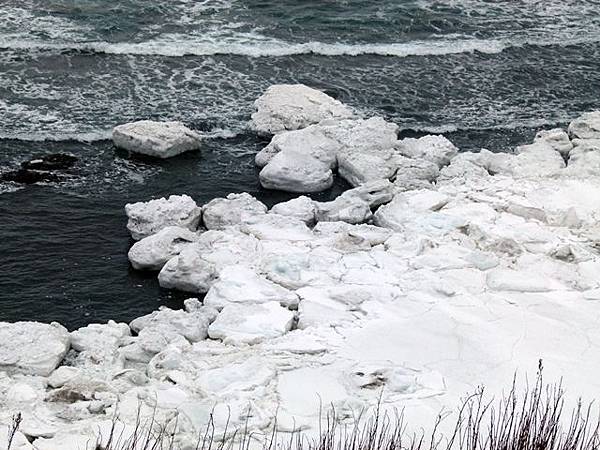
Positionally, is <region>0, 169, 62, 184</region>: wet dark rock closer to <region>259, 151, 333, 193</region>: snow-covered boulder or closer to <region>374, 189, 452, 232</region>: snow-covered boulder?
<region>259, 151, 333, 193</region>: snow-covered boulder

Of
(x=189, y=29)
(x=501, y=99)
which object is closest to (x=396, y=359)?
(x=501, y=99)

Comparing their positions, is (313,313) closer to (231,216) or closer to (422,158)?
(231,216)

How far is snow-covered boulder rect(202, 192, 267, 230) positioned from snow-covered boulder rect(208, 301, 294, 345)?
1.86 metres

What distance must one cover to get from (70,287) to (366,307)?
9.39 ft

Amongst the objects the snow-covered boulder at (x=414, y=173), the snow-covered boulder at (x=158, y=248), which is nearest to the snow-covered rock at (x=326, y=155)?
the snow-covered boulder at (x=414, y=173)

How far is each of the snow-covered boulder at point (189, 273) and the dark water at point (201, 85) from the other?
0.54 feet

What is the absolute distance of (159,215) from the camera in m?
10.5

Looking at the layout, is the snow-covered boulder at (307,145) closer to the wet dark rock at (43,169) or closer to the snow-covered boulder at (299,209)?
the snow-covered boulder at (299,209)

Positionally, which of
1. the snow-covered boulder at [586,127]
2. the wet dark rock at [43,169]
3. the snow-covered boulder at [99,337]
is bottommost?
the snow-covered boulder at [99,337]

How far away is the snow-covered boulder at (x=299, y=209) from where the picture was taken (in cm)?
1075

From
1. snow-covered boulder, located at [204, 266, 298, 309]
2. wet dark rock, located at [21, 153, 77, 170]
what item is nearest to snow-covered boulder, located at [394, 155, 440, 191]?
snow-covered boulder, located at [204, 266, 298, 309]

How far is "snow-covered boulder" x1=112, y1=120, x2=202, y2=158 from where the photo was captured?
12.3 m

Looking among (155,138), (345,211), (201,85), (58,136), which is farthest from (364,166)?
(201,85)

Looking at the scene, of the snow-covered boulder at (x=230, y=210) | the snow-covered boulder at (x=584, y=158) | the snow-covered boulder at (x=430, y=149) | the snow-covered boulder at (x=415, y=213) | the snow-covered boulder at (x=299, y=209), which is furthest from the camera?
the snow-covered boulder at (x=430, y=149)
